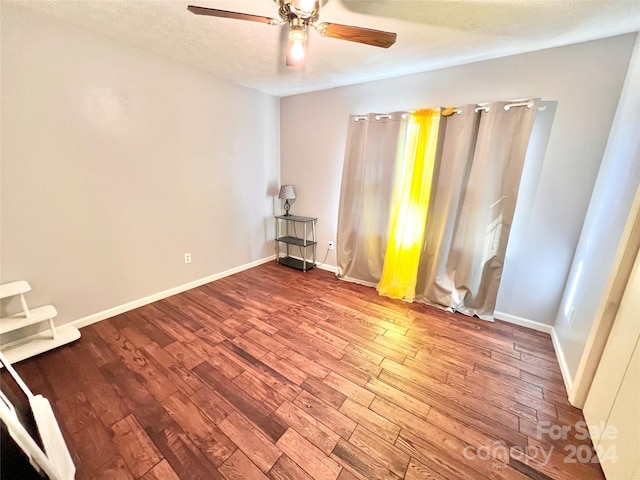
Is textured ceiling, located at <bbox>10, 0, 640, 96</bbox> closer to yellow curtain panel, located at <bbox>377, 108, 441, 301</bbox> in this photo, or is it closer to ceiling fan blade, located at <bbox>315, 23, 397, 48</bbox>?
ceiling fan blade, located at <bbox>315, 23, 397, 48</bbox>

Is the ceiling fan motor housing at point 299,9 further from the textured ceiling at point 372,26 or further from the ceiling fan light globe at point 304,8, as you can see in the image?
the textured ceiling at point 372,26

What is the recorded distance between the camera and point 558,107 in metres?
2.02

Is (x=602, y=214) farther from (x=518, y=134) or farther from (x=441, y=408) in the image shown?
(x=441, y=408)

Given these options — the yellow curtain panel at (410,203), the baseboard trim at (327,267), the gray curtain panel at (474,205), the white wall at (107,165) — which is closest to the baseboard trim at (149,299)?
the white wall at (107,165)

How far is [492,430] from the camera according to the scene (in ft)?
4.63

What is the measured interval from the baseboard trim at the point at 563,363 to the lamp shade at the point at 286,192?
3.18 m

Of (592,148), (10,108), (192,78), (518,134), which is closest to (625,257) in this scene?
(592,148)

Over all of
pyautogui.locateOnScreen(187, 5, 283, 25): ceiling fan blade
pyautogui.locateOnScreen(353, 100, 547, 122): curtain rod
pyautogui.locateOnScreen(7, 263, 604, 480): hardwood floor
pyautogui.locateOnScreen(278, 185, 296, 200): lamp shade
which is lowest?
pyautogui.locateOnScreen(7, 263, 604, 480): hardwood floor

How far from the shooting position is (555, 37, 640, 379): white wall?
152cm

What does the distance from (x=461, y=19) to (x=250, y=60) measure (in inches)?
68.9

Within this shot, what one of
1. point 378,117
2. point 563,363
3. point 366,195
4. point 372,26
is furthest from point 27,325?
point 563,363

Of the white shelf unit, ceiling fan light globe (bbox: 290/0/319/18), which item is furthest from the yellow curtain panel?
the white shelf unit

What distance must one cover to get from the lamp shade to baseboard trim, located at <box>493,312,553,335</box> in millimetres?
2781

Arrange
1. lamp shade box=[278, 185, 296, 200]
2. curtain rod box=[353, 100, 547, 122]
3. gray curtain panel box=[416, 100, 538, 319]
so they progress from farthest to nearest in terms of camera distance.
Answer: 1. lamp shade box=[278, 185, 296, 200]
2. gray curtain panel box=[416, 100, 538, 319]
3. curtain rod box=[353, 100, 547, 122]
